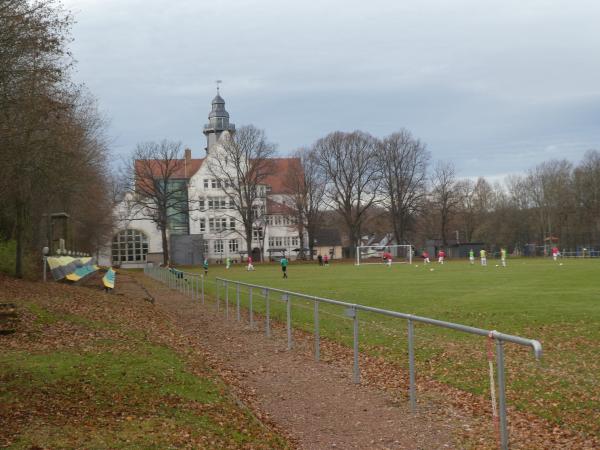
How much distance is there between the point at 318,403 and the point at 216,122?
106519 millimetres

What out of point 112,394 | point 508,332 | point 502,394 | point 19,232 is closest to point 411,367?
point 502,394

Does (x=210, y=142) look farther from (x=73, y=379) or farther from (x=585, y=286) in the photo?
(x=73, y=379)

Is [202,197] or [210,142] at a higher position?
[210,142]

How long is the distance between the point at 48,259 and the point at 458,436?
29.8 meters

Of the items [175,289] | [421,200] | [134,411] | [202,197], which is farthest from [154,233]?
[134,411]

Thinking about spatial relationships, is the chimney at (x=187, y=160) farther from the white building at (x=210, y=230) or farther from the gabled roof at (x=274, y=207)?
the gabled roof at (x=274, y=207)

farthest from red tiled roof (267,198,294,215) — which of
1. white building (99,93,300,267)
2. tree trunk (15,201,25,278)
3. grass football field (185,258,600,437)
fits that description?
tree trunk (15,201,25,278)

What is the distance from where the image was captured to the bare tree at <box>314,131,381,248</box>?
300 ft

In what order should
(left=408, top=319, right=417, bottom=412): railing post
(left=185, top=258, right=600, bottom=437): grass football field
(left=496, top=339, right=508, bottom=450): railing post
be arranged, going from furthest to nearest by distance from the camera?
(left=408, top=319, right=417, bottom=412): railing post, (left=185, top=258, right=600, bottom=437): grass football field, (left=496, top=339, right=508, bottom=450): railing post

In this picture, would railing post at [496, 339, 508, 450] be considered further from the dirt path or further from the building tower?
the building tower

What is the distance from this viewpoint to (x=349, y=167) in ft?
302

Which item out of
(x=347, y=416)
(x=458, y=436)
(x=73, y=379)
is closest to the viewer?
(x=458, y=436)

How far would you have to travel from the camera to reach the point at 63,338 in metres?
14.3

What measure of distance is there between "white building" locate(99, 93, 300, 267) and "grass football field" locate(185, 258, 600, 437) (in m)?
66.3
